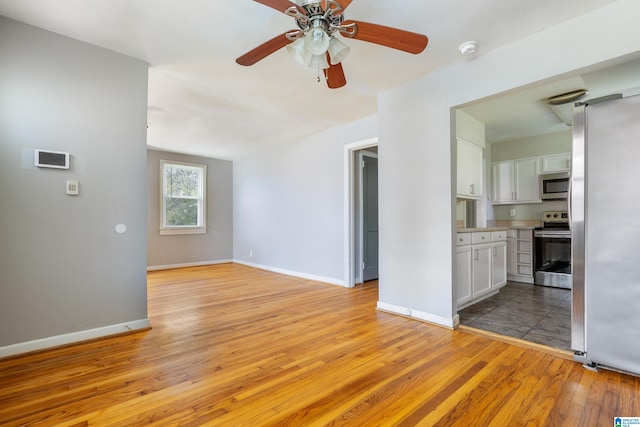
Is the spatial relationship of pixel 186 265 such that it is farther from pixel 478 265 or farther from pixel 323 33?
pixel 323 33

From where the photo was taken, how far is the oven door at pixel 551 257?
14.5 ft

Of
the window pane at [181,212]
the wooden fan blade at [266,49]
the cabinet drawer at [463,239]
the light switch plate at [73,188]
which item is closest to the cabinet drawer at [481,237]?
the cabinet drawer at [463,239]

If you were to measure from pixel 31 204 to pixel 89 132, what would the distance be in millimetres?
713

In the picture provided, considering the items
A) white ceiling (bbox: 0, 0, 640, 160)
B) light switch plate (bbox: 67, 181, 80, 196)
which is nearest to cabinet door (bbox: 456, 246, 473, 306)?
white ceiling (bbox: 0, 0, 640, 160)

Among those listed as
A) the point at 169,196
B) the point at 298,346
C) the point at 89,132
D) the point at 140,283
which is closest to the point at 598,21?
the point at 298,346

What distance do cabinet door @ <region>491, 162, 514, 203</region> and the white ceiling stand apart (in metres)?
1.35

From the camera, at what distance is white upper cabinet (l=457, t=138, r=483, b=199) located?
12.1ft

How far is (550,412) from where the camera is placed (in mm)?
1572

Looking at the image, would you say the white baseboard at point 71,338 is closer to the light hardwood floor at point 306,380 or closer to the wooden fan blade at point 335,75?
the light hardwood floor at point 306,380

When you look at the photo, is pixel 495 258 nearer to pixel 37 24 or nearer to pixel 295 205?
pixel 295 205

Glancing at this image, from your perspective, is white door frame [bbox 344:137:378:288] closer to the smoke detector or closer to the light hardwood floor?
the light hardwood floor

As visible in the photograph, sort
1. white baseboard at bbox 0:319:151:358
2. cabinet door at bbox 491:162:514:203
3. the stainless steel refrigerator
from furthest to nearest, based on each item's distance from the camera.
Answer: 1. cabinet door at bbox 491:162:514:203
2. white baseboard at bbox 0:319:151:358
3. the stainless steel refrigerator

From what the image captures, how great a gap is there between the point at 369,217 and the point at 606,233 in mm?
3249

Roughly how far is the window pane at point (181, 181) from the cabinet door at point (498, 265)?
19.4ft
